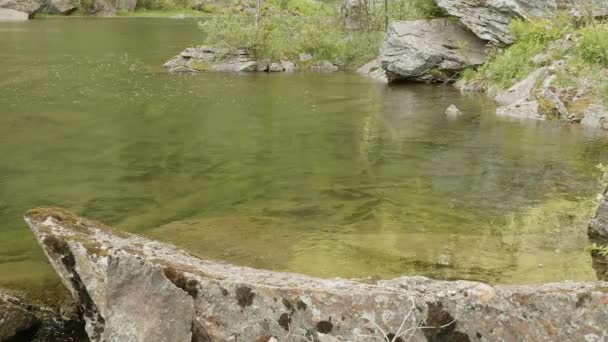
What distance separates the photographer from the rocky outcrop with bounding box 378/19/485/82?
34188 millimetres

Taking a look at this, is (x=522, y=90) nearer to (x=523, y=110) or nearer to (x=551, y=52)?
(x=551, y=52)

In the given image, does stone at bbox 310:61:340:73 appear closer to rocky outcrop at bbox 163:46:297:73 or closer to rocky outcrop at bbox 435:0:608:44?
rocky outcrop at bbox 163:46:297:73

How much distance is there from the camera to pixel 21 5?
87.8 m

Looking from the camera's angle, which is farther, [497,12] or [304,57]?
[304,57]

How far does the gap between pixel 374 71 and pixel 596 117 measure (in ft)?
60.1

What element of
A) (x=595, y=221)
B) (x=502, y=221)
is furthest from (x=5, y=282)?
(x=595, y=221)

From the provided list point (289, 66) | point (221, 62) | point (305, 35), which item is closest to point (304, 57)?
point (305, 35)

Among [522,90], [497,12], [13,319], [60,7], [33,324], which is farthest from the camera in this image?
[60,7]

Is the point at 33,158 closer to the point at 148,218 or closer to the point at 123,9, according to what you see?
the point at 148,218

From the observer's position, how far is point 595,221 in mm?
11094

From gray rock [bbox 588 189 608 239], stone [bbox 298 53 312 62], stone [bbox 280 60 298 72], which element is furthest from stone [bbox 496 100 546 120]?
stone [bbox 298 53 312 62]

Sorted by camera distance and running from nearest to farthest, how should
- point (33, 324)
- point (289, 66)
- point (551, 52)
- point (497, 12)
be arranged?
point (33, 324) < point (551, 52) < point (497, 12) < point (289, 66)

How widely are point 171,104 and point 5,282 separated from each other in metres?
18.2

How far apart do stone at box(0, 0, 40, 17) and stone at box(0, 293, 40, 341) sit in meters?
88.7
